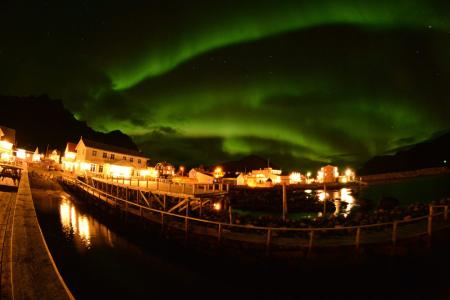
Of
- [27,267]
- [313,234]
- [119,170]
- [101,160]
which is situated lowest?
[313,234]

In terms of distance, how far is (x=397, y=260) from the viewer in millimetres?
15055

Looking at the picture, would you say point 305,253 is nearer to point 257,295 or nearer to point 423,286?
point 257,295

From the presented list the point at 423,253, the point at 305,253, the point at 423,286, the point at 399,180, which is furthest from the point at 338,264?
the point at 399,180

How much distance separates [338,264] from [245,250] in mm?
5435

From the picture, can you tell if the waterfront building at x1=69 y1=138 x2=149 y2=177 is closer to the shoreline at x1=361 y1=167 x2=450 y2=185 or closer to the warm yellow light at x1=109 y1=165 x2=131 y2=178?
the warm yellow light at x1=109 y1=165 x2=131 y2=178

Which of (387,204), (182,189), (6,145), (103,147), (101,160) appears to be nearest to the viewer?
(182,189)

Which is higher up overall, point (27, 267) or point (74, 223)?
point (27, 267)

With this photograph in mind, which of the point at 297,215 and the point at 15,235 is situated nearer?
the point at 15,235

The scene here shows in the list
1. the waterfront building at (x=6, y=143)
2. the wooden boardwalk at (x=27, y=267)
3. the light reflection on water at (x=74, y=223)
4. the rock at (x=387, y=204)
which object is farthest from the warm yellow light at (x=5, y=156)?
the rock at (x=387, y=204)

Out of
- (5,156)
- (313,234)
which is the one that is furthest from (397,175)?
(5,156)

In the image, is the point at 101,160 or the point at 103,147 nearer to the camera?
the point at 101,160

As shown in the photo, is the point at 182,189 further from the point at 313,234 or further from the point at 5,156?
the point at 5,156

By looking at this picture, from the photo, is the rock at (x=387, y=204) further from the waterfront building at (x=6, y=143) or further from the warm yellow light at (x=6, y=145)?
the warm yellow light at (x=6, y=145)

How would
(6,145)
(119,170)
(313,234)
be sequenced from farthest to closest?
1. (119,170)
2. (6,145)
3. (313,234)
